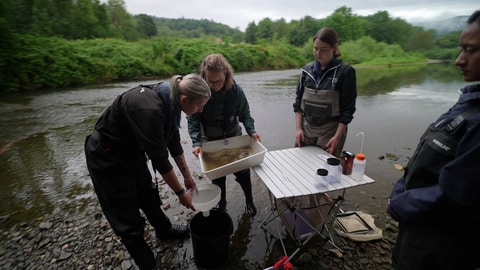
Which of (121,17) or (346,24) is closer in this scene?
(121,17)

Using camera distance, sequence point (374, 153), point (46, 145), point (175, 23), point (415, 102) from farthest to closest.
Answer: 1. point (175, 23)
2. point (415, 102)
3. point (46, 145)
4. point (374, 153)

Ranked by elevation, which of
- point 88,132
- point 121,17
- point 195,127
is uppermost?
point 121,17

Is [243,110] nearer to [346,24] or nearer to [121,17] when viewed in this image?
[121,17]

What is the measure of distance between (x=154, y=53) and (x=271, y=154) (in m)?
19.3

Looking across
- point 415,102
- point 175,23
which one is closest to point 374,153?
point 415,102

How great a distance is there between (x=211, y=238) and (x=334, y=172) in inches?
47.0

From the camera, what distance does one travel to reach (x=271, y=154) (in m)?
2.63

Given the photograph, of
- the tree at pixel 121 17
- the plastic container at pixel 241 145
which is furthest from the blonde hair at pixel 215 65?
the tree at pixel 121 17

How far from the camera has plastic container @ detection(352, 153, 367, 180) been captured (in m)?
1.96

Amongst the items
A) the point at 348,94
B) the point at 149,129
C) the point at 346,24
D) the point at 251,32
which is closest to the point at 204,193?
the point at 149,129

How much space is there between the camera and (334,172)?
2002 millimetres

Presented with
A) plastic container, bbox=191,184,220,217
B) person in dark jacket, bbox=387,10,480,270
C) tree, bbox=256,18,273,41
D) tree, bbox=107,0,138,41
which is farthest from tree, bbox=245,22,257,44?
person in dark jacket, bbox=387,10,480,270

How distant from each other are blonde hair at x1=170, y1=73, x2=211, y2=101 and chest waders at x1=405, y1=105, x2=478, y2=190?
1.36 meters

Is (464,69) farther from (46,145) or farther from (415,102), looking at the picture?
(415,102)
